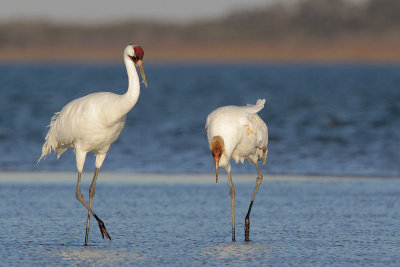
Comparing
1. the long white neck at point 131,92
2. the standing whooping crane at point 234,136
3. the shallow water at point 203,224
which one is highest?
the long white neck at point 131,92

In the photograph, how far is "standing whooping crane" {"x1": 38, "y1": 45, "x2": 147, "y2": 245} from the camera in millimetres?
10180

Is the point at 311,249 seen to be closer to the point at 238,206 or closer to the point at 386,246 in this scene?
the point at 386,246

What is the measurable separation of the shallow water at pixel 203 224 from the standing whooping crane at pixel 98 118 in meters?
0.58

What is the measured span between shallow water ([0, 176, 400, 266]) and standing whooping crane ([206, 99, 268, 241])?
630 mm

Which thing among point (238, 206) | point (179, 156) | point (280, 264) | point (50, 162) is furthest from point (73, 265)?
point (179, 156)

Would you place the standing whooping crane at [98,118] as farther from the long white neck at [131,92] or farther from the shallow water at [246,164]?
the shallow water at [246,164]

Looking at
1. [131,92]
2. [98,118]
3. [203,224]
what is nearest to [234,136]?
[203,224]

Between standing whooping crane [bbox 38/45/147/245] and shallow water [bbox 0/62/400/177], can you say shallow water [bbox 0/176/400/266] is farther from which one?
shallow water [bbox 0/62/400/177]

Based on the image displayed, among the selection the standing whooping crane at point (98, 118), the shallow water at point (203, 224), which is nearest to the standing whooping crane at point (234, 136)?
the shallow water at point (203, 224)

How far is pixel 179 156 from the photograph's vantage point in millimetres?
17922

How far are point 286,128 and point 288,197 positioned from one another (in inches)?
485

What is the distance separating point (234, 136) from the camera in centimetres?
1050

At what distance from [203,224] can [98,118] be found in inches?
70.6

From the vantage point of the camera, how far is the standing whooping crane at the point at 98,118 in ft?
33.4
